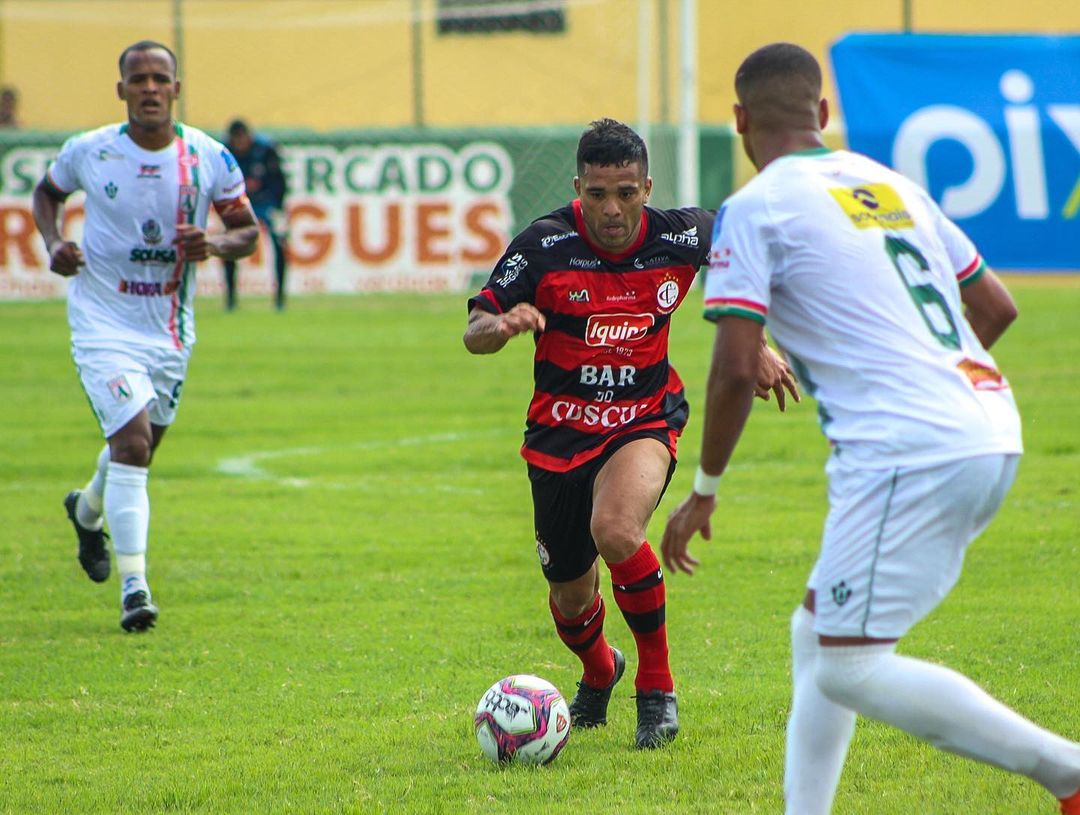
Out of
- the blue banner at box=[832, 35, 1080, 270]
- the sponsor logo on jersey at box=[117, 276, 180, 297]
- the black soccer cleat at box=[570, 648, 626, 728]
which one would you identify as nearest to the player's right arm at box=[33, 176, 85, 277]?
the sponsor logo on jersey at box=[117, 276, 180, 297]

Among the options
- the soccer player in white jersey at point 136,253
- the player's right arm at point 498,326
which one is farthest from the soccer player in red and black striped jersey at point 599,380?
the soccer player in white jersey at point 136,253

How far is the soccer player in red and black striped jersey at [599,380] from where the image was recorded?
5.23 metres

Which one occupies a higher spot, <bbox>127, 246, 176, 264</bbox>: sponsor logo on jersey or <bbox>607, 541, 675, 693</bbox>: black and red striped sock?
<bbox>127, 246, 176, 264</bbox>: sponsor logo on jersey

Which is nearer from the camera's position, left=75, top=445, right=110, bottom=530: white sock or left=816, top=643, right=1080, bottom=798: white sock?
left=816, top=643, right=1080, bottom=798: white sock

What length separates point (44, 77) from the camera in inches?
1080

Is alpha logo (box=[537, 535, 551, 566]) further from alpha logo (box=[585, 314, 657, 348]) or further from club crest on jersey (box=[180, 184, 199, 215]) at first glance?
club crest on jersey (box=[180, 184, 199, 215])

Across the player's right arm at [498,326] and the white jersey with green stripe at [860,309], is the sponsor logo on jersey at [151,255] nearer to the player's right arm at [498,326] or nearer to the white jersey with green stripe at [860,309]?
the player's right arm at [498,326]

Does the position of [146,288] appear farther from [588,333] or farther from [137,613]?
[588,333]

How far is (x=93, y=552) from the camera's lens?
7684 mm

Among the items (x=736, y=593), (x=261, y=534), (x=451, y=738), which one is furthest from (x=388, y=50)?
(x=451, y=738)

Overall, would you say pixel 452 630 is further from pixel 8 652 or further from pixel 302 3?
pixel 302 3

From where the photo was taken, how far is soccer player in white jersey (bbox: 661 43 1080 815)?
11.9 ft

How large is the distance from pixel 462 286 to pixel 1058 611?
16695mm

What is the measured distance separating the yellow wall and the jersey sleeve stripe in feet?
77.4
